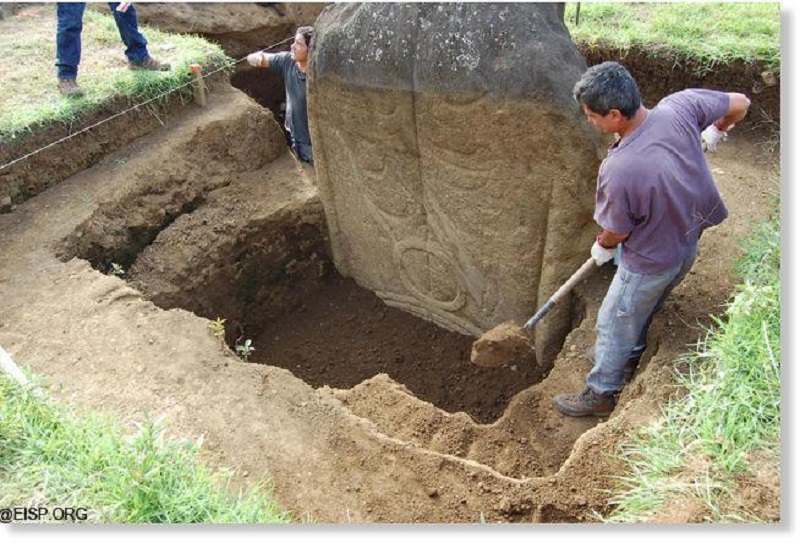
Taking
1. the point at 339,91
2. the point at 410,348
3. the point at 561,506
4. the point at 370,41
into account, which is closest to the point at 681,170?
the point at 561,506

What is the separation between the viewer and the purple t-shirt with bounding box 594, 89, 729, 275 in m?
2.67

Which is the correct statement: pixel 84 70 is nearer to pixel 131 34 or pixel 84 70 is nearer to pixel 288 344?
pixel 131 34

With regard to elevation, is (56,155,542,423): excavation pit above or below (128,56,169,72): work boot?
below

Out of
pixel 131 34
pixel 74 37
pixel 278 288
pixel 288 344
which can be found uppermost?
pixel 74 37

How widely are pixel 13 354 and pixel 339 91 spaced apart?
2.15 m

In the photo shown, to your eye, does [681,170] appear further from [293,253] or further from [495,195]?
[293,253]

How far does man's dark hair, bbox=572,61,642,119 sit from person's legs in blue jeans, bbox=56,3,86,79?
146 inches

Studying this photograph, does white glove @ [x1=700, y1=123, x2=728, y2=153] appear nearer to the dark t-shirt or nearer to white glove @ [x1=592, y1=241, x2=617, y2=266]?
white glove @ [x1=592, y1=241, x2=617, y2=266]

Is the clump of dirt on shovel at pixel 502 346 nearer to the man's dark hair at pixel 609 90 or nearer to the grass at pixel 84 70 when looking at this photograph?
the man's dark hair at pixel 609 90

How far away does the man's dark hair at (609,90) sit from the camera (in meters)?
2.59

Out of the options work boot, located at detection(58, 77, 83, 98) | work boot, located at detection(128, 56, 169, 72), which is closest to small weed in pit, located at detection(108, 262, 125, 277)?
work boot, located at detection(58, 77, 83, 98)

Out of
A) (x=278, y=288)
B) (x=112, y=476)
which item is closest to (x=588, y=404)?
(x=112, y=476)

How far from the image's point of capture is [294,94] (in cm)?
504

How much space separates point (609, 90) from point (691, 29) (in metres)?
3.21
